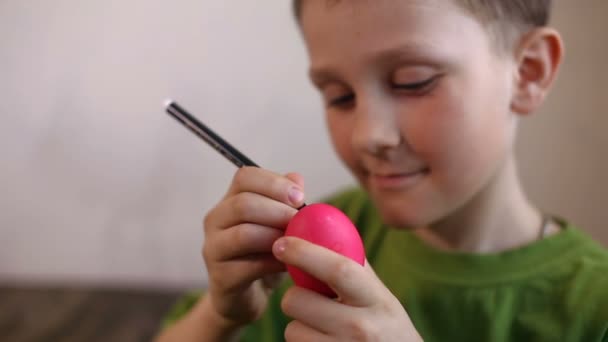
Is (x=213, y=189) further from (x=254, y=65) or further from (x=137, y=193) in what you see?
(x=254, y=65)

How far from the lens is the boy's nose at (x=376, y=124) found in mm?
503

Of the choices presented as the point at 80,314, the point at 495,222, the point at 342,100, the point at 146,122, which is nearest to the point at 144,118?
the point at 146,122

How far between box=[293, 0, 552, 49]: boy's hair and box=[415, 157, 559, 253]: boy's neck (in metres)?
0.17

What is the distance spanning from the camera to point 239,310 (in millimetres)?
521

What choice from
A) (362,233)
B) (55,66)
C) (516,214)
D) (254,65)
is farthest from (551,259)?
(55,66)

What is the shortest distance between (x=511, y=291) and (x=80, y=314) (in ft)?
2.91

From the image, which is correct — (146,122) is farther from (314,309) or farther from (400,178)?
(314,309)

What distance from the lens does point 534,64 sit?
1.95 feet

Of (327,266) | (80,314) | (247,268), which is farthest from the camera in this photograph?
(80,314)

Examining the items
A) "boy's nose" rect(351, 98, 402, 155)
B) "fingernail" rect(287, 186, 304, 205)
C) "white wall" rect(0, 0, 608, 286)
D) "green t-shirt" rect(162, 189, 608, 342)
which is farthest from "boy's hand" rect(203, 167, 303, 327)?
"white wall" rect(0, 0, 608, 286)

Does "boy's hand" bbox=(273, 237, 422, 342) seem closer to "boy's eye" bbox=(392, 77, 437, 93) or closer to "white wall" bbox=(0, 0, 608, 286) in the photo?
"boy's eye" bbox=(392, 77, 437, 93)

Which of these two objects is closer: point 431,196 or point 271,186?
point 271,186

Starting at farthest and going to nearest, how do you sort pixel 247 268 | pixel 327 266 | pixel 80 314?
1. pixel 80 314
2. pixel 247 268
3. pixel 327 266

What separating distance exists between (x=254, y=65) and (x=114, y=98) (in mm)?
308
